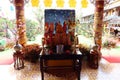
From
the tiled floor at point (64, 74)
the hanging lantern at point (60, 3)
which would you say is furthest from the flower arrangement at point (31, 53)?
the hanging lantern at point (60, 3)

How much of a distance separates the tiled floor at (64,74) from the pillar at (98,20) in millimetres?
985

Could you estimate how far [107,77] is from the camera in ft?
12.5

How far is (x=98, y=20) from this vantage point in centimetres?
512

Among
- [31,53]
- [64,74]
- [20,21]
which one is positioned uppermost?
[20,21]

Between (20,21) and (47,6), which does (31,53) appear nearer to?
(20,21)

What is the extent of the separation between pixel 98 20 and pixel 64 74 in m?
2.15

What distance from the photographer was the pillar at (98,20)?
502 cm

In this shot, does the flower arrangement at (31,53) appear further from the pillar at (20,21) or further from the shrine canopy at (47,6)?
the shrine canopy at (47,6)

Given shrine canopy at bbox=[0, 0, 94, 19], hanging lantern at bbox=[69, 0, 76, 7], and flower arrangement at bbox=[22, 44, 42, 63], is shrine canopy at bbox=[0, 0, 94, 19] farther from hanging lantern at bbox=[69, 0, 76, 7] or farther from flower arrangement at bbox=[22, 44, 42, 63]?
flower arrangement at bbox=[22, 44, 42, 63]

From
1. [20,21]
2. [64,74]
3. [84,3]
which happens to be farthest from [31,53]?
[84,3]

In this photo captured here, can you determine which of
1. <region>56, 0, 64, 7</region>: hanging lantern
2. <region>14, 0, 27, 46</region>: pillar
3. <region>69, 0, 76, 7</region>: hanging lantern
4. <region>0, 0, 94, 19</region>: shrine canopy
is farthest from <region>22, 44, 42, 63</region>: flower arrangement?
<region>69, 0, 76, 7</region>: hanging lantern

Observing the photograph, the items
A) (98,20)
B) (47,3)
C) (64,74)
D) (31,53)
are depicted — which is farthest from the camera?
(98,20)

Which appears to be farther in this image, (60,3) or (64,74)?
(60,3)

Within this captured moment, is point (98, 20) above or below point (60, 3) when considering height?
below
